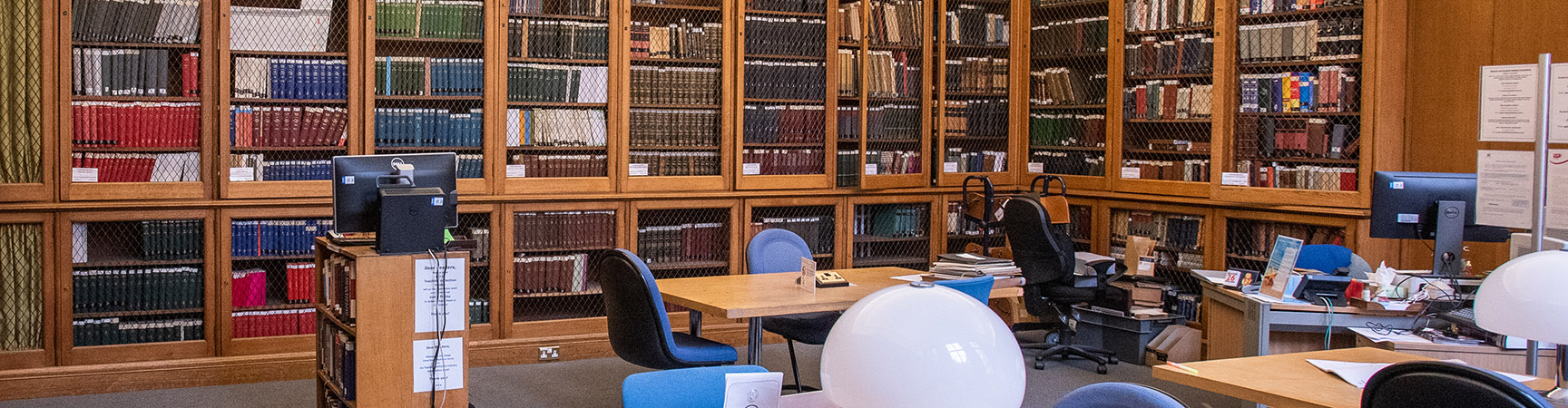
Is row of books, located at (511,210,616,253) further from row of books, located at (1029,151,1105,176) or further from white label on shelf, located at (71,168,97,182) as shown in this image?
row of books, located at (1029,151,1105,176)

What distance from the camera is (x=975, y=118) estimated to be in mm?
8047

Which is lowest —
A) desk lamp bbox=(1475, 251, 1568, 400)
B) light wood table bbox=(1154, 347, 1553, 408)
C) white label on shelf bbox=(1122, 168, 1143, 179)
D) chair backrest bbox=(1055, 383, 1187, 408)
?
light wood table bbox=(1154, 347, 1553, 408)

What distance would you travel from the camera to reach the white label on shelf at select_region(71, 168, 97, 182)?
5863mm

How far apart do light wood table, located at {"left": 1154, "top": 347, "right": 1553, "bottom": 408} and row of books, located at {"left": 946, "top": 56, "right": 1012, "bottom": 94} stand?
438 cm

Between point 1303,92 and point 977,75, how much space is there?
2037 millimetres

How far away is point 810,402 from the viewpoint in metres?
2.97

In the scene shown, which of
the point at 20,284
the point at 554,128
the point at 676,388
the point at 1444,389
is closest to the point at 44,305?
the point at 20,284

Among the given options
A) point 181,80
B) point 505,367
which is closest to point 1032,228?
point 505,367

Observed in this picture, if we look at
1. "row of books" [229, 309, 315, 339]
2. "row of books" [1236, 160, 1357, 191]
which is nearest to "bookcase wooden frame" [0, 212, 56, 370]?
"row of books" [229, 309, 315, 339]

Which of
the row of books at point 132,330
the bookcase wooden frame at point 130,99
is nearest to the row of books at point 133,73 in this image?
the bookcase wooden frame at point 130,99

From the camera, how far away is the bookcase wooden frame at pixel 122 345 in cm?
582

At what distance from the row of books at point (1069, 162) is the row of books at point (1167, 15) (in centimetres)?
88

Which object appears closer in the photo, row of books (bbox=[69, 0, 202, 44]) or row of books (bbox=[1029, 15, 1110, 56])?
row of books (bbox=[69, 0, 202, 44])

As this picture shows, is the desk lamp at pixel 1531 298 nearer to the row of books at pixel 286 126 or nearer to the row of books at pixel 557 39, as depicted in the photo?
the row of books at pixel 557 39
